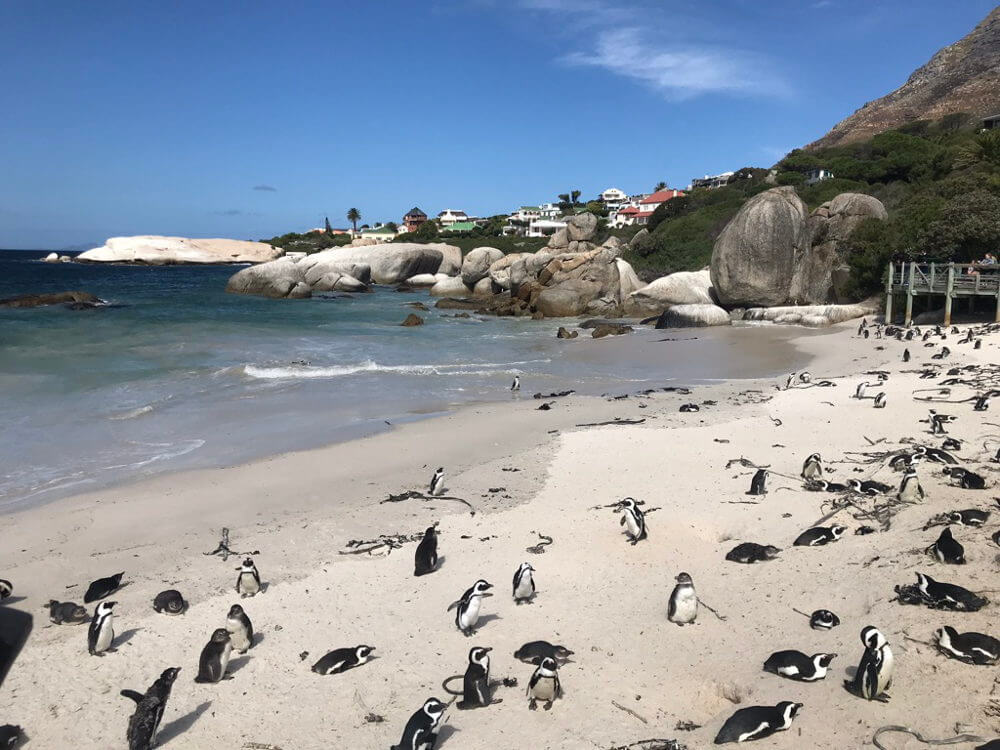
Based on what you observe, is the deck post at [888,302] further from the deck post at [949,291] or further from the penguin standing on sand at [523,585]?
the penguin standing on sand at [523,585]

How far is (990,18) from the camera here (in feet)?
343

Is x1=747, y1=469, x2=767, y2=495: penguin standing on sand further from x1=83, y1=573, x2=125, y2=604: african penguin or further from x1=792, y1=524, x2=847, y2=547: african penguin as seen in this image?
x1=83, y1=573, x2=125, y2=604: african penguin

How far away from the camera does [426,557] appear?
729 cm

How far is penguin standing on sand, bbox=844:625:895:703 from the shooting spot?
4.60 metres

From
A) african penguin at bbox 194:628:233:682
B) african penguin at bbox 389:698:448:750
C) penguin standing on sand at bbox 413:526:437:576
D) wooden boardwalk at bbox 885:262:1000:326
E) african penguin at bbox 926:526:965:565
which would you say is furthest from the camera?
wooden boardwalk at bbox 885:262:1000:326

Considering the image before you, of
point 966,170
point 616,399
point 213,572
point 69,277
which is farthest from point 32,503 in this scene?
point 69,277

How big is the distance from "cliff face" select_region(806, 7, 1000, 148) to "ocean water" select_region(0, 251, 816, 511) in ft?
243

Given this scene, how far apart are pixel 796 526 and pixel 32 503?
926 cm

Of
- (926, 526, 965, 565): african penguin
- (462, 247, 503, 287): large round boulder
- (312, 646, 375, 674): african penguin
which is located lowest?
(312, 646, 375, 674): african penguin

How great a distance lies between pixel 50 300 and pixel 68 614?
134 ft

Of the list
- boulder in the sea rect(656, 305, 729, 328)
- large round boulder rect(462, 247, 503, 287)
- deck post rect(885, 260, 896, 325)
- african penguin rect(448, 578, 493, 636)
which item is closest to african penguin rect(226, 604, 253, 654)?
african penguin rect(448, 578, 493, 636)

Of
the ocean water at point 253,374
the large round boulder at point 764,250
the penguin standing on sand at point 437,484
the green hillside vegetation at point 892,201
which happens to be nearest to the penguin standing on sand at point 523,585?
the penguin standing on sand at point 437,484

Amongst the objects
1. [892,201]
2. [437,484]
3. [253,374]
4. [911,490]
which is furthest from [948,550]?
[892,201]

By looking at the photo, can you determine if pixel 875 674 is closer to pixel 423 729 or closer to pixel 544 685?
pixel 544 685
